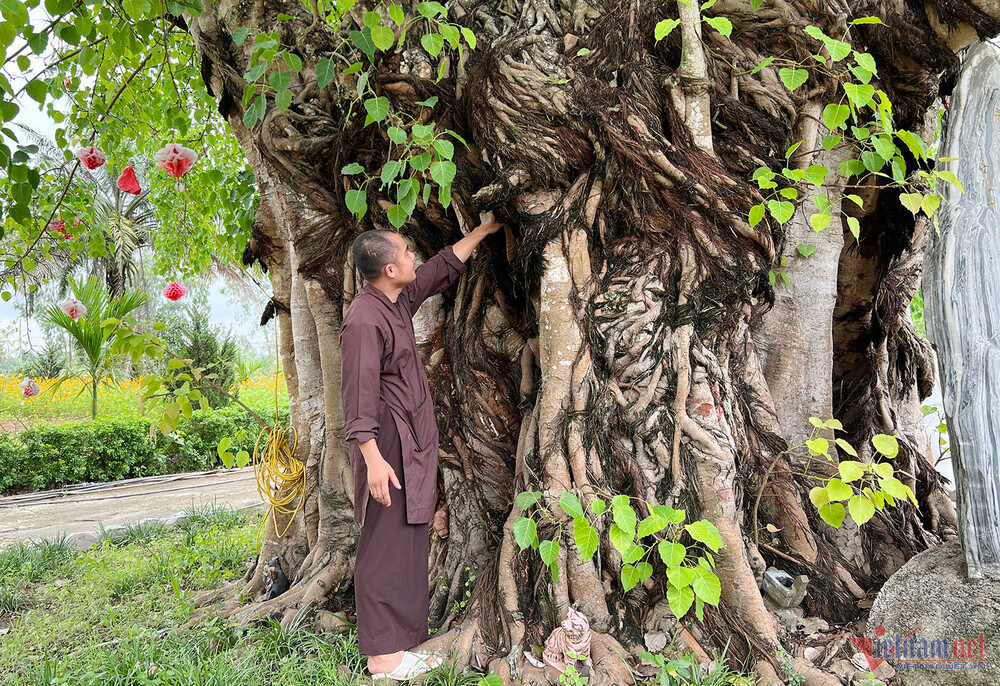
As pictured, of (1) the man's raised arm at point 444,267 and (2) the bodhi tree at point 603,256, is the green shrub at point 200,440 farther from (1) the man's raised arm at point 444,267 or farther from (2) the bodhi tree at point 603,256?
(1) the man's raised arm at point 444,267

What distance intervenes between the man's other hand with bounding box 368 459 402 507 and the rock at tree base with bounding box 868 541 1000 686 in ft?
6.59

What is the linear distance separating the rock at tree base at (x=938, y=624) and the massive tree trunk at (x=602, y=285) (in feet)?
1.05

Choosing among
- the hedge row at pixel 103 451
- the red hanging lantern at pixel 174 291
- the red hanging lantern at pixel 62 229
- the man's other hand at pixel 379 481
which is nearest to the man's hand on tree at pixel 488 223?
the man's other hand at pixel 379 481

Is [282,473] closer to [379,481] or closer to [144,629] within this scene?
[144,629]

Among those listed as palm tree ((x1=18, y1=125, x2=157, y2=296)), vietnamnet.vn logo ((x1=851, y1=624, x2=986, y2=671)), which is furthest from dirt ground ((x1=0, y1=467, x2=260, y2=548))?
vietnamnet.vn logo ((x1=851, y1=624, x2=986, y2=671))

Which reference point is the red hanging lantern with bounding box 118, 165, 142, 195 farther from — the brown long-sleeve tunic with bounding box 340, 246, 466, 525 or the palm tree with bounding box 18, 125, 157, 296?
the brown long-sleeve tunic with bounding box 340, 246, 466, 525

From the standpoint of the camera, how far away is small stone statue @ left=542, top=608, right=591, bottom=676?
2.59 meters

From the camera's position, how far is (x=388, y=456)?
2938 millimetres

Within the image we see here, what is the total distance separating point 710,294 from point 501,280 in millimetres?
1031

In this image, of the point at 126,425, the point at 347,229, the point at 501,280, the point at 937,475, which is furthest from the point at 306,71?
the point at 126,425

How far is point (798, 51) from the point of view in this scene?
127 inches

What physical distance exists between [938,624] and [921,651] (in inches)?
4.8

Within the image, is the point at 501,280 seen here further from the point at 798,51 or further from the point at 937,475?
the point at 937,475

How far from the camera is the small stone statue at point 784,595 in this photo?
2902mm
